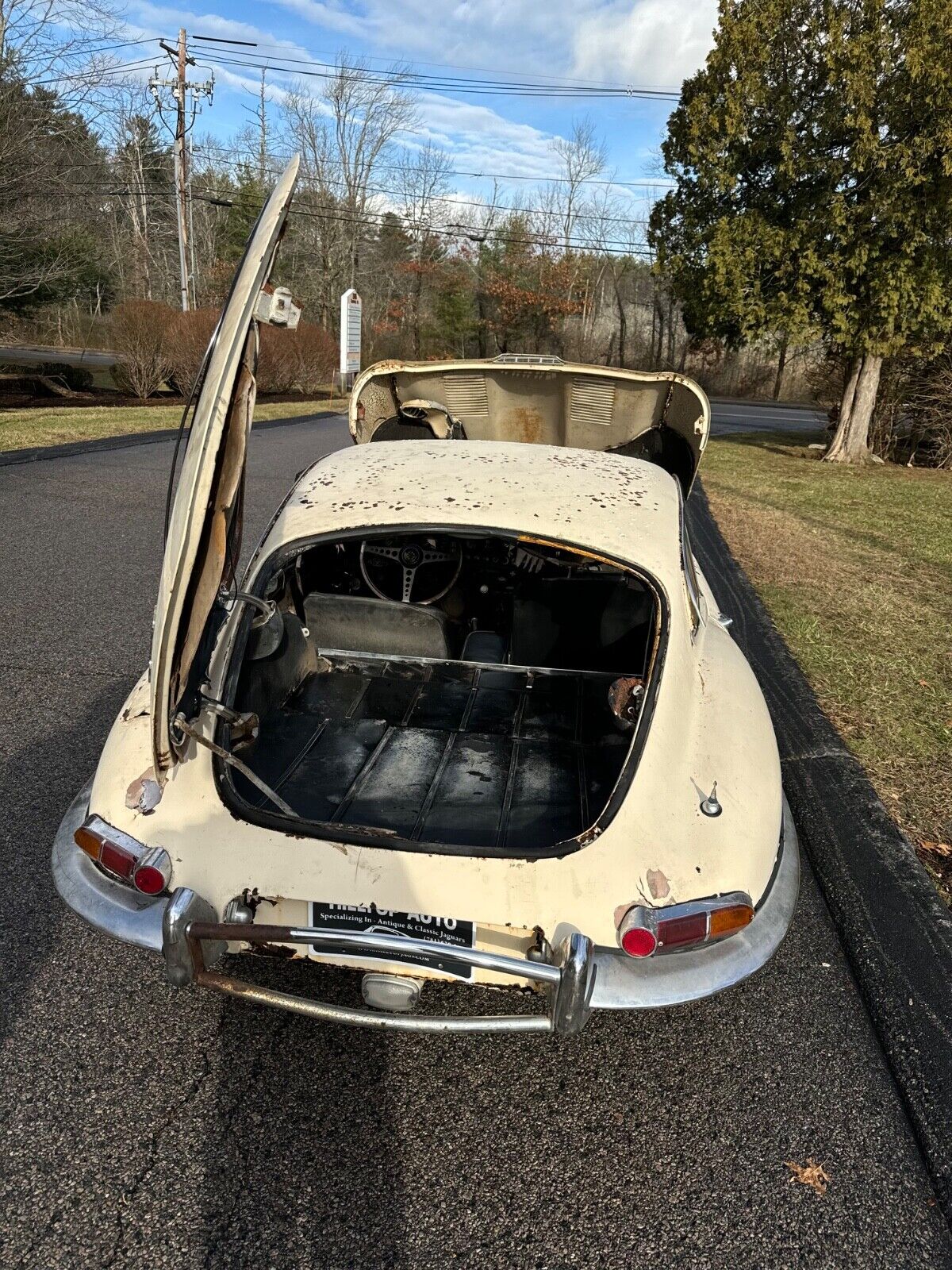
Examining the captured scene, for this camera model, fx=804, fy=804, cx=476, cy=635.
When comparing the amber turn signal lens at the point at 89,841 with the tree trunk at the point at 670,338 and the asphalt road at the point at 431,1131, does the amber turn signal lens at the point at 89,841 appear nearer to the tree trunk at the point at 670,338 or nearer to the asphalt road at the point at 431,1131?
the asphalt road at the point at 431,1131

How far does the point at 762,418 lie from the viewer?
27781 millimetres

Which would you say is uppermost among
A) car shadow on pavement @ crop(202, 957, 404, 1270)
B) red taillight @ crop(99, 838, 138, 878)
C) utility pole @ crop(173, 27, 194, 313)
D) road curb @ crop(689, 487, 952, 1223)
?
utility pole @ crop(173, 27, 194, 313)

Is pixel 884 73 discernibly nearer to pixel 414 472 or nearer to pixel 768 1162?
pixel 414 472

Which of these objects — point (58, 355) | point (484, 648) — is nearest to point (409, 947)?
point (484, 648)

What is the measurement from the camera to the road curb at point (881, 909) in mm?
2186

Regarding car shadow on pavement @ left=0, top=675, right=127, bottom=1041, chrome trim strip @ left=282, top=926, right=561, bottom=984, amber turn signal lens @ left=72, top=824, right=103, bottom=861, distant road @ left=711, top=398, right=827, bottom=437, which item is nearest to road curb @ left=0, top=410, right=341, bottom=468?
car shadow on pavement @ left=0, top=675, right=127, bottom=1041

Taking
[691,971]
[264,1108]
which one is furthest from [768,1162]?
[264,1108]

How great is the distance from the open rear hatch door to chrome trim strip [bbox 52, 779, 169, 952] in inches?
12.4

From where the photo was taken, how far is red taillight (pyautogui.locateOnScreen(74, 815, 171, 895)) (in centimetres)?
205

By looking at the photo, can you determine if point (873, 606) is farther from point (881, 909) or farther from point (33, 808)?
point (33, 808)

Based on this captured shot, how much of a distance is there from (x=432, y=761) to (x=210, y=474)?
1.19 metres

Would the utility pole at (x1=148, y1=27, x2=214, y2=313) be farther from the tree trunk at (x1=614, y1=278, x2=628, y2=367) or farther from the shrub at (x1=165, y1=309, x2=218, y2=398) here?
the tree trunk at (x1=614, y1=278, x2=628, y2=367)

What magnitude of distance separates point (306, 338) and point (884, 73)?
14769 millimetres

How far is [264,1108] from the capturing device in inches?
80.4
